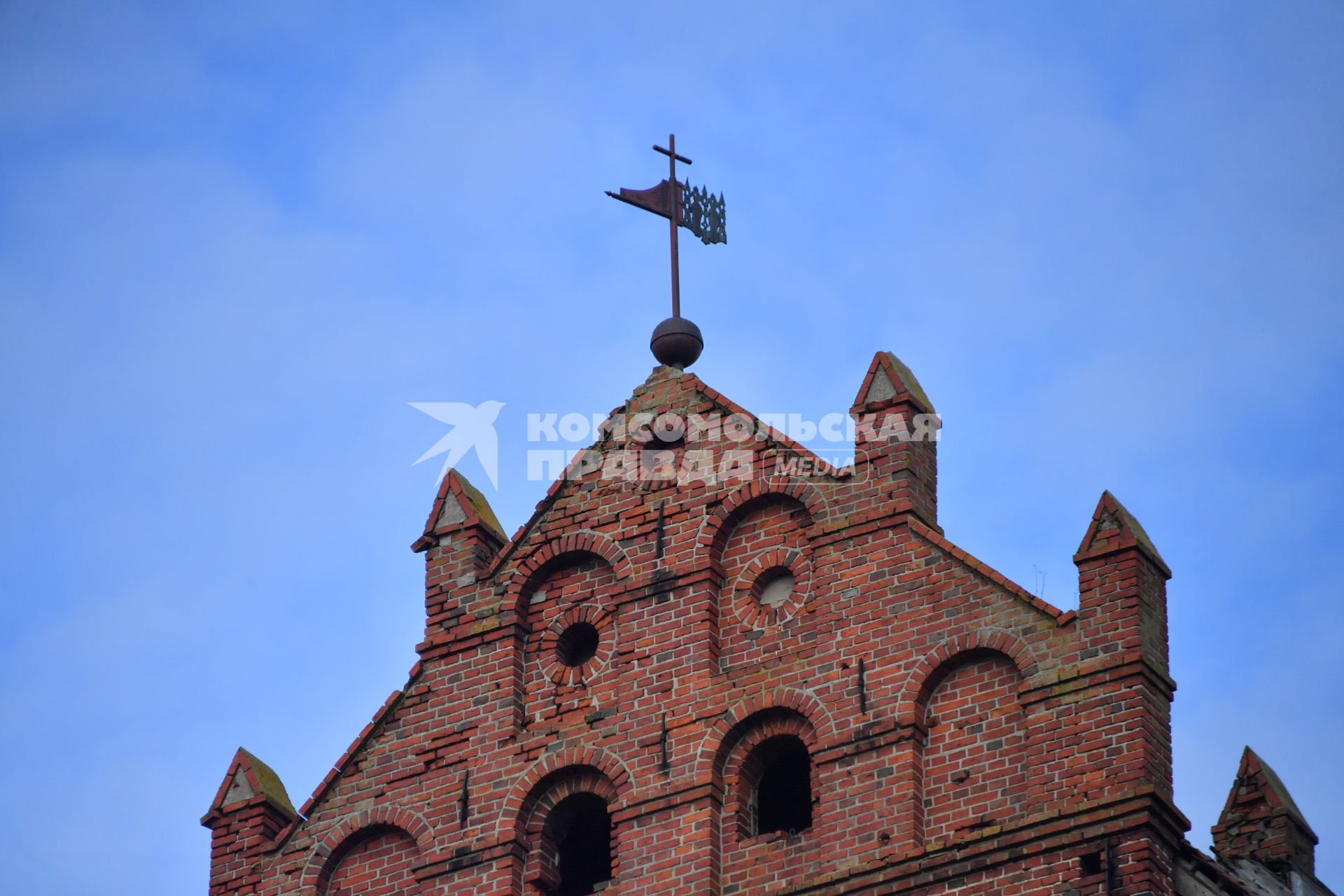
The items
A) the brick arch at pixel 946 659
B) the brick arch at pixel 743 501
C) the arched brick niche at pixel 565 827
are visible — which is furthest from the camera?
the brick arch at pixel 743 501

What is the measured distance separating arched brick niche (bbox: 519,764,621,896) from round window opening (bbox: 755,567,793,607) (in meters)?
2.47

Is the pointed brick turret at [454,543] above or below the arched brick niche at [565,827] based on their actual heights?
above

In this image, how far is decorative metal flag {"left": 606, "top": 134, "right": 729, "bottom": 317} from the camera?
34.9m

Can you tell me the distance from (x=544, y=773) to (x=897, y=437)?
5023 millimetres

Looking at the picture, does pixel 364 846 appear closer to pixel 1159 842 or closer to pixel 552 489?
pixel 552 489

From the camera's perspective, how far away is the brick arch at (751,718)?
29891 mm

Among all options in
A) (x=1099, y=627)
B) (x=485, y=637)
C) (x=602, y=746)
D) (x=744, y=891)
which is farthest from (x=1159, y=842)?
(x=485, y=637)

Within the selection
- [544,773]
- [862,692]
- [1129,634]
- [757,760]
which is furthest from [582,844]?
[1129,634]

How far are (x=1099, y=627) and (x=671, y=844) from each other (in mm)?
4756

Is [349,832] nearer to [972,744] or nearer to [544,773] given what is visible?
[544,773]

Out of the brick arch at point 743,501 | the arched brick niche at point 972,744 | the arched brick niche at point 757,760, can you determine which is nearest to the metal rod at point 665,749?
the arched brick niche at point 757,760

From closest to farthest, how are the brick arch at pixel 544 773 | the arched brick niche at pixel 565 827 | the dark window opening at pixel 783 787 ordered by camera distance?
the dark window opening at pixel 783 787 → the brick arch at pixel 544 773 → the arched brick niche at pixel 565 827

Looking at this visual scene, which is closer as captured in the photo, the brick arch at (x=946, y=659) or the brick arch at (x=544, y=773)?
the brick arch at (x=946, y=659)

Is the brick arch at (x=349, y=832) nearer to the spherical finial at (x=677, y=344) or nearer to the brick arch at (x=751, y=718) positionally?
the brick arch at (x=751, y=718)
